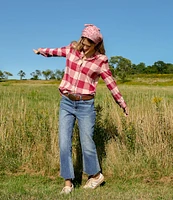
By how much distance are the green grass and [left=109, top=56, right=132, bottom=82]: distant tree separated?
3564 inches

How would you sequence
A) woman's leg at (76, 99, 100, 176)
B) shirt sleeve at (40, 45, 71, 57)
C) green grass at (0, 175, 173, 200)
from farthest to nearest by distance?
1. shirt sleeve at (40, 45, 71, 57)
2. woman's leg at (76, 99, 100, 176)
3. green grass at (0, 175, 173, 200)

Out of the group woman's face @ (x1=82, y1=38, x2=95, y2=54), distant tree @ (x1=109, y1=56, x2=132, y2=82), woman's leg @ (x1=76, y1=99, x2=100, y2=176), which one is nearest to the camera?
woman's face @ (x1=82, y1=38, x2=95, y2=54)

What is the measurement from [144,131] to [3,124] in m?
2.42

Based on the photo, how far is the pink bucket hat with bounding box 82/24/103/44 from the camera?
387cm

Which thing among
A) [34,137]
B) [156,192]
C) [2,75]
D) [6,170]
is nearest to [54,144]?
[34,137]

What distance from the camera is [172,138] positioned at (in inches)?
204

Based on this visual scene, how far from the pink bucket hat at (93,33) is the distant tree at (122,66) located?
299 ft

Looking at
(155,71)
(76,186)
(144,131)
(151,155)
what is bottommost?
(76,186)

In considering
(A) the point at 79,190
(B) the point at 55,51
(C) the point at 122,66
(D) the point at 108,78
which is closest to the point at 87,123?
(D) the point at 108,78

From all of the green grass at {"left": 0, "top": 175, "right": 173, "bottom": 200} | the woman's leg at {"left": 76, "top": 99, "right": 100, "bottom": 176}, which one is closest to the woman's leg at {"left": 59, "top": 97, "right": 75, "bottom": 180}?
the woman's leg at {"left": 76, "top": 99, "right": 100, "bottom": 176}

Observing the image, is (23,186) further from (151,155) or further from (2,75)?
(2,75)

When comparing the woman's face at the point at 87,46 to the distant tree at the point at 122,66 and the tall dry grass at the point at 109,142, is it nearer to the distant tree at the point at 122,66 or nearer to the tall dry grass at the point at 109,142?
the tall dry grass at the point at 109,142

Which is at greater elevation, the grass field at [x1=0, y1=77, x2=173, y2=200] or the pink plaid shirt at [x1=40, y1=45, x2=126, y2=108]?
the pink plaid shirt at [x1=40, y1=45, x2=126, y2=108]

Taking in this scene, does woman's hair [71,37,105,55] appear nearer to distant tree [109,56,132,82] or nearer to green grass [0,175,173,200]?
green grass [0,175,173,200]
